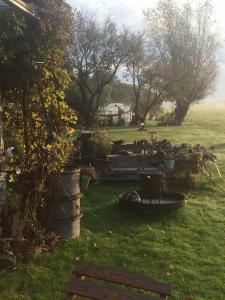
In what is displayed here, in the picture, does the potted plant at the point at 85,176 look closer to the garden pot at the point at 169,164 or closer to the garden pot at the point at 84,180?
the garden pot at the point at 84,180

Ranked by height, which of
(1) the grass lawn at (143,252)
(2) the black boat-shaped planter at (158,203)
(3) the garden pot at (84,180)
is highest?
(3) the garden pot at (84,180)

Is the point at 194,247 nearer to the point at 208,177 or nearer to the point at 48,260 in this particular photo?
the point at 48,260

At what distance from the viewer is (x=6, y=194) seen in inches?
295

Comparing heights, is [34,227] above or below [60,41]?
below

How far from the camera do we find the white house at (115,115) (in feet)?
150

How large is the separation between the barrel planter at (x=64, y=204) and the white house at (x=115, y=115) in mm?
34974

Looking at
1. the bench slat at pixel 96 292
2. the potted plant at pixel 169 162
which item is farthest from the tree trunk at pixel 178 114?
the bench slat at pixel 96 292

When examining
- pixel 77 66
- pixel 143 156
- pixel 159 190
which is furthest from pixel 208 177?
pixel 77 66

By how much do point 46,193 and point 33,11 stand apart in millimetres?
3334

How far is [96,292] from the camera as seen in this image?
462 centimetres

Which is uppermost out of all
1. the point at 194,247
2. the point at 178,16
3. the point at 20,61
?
the point at 178,16

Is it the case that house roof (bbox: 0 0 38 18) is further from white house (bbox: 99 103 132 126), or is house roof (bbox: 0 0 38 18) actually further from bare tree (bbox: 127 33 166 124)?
bare tree (bbox: 127 33 166 124)

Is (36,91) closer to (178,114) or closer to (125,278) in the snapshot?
(125,278)

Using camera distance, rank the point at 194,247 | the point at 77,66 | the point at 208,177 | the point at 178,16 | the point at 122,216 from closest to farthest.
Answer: the point at 194,247 < the point at 122,216 < the point at 208,177 < the point at 77,66 < the point at 178,16
